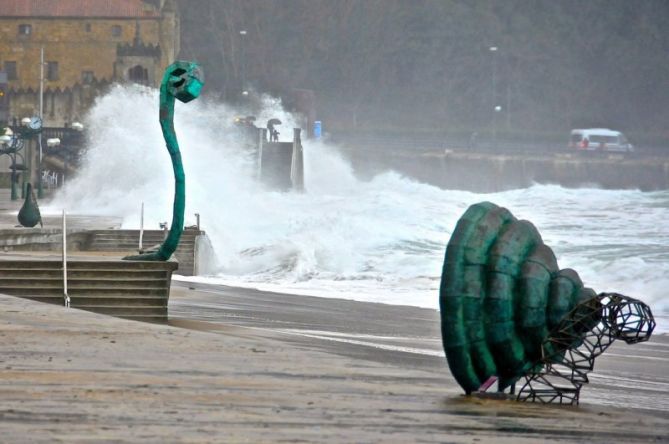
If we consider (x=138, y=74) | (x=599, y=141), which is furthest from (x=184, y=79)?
(x=599, y=141)

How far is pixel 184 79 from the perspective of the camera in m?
15.7

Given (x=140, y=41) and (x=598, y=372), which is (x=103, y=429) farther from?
(x=140, y=41)

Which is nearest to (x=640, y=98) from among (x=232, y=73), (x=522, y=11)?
(x=522, y=11)

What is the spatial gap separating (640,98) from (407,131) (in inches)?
616

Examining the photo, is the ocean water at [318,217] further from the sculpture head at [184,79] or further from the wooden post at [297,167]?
the sculpture head at [184,79]

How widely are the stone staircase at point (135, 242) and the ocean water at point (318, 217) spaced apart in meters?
0.92

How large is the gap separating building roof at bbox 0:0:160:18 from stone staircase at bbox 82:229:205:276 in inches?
2514

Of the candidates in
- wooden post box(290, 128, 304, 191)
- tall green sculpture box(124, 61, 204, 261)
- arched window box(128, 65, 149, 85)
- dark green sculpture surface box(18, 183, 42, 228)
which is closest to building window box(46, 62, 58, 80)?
arched window box(128, 65, 149, 85)

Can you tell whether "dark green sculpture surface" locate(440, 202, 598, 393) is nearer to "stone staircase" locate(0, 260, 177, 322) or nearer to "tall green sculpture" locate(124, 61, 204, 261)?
"stone staircase" locate(0, 260, 177, 322)

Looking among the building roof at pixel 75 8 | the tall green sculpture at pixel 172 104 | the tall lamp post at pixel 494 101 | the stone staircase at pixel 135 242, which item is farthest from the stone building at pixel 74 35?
the tall green sculpture at pixel 172 104

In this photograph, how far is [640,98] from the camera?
97562mm

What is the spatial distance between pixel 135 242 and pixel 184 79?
28.3 feet

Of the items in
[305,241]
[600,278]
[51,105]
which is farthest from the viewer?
[51,105]

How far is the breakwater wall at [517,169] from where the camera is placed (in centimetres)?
7506
